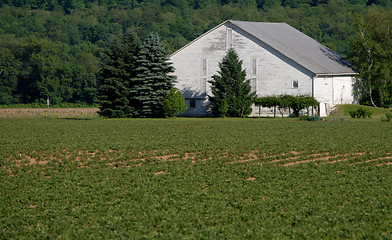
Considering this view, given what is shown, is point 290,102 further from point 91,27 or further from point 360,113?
point 91,27

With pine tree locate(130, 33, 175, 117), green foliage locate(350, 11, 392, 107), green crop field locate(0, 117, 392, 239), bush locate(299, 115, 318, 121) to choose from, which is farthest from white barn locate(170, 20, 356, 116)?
green crop field locate(0, 117, 392, 239)

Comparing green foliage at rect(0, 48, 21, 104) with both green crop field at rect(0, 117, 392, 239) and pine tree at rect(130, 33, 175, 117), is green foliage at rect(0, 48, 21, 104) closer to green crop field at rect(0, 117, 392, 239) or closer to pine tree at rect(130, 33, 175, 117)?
pine tree at rect(130, 33, 175, 117)

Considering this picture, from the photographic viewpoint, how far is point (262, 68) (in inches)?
2238

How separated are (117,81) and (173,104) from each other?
553cm

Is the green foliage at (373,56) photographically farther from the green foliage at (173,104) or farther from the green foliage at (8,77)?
the green foliage at (8,77)

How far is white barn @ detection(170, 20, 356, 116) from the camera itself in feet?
181

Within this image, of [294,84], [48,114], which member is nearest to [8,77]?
[48,114]

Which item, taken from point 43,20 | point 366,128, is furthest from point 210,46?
point 43,20

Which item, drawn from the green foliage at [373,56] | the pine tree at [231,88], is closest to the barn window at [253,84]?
the pine tree at [231,88]

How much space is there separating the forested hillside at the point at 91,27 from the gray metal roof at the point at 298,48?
4958 millimetres

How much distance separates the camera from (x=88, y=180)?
859 inches

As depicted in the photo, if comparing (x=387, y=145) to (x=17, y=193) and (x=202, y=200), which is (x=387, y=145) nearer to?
(x=202, y=200)

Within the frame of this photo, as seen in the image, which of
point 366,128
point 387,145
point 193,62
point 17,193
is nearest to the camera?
point 17,193

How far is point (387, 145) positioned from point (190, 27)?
392 feet
